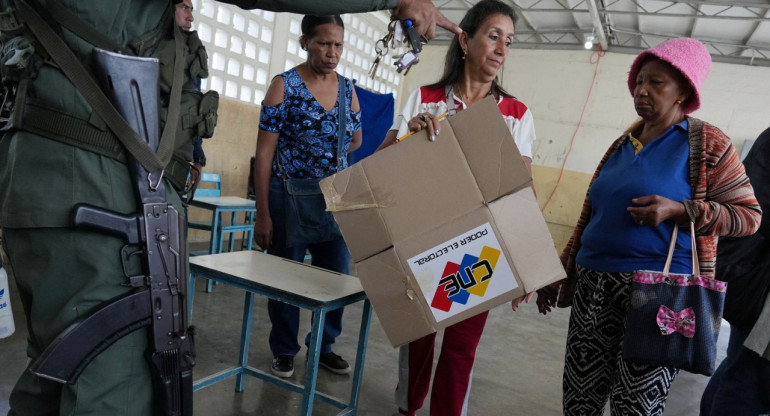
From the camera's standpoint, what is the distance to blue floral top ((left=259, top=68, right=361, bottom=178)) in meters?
2.13

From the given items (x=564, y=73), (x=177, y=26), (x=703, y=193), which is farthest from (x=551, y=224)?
(x=177, y=26)

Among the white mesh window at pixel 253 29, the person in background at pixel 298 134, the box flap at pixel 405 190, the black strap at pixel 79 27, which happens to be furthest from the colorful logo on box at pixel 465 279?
the white mesh window at pixel 253 29

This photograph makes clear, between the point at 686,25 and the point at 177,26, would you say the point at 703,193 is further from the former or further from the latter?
the point at 686,25

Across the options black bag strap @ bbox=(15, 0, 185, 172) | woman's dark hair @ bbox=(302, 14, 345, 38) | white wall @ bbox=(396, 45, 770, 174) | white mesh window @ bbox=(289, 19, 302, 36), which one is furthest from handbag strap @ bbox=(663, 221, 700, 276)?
white wall @ bbox=(396, 45, 770, 174)

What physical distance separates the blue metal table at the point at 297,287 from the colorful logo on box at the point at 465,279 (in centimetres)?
40

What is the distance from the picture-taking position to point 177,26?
1.02 meters

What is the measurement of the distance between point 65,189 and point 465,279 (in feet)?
2.97

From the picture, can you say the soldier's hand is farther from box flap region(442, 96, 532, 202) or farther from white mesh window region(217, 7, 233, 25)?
white mesh window region(217, 7, 233, 25)

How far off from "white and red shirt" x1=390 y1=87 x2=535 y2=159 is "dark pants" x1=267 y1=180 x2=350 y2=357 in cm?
77

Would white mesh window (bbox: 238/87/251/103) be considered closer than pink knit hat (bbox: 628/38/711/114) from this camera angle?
No

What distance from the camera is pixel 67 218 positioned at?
0.86 meters

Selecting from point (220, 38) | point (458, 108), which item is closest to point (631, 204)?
point (458, 108)

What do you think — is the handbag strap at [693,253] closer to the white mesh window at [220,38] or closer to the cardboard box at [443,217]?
the cardboard box at [443,217]

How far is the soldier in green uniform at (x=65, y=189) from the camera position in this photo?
856mm
